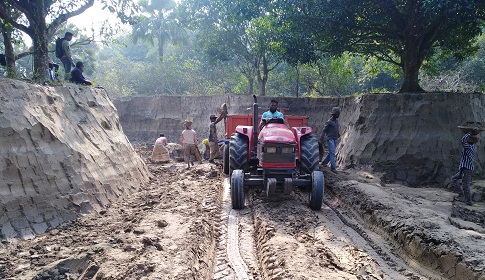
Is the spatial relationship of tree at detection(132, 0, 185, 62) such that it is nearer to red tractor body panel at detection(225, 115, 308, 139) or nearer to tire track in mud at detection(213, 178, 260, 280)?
red tractor body panel at detection(225, 115, 308, 139)

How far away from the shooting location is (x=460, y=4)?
8656mm

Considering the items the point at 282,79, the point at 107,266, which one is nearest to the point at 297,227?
the point at 107,266

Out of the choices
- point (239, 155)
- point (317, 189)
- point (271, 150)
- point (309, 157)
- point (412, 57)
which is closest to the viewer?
point (317, 189)

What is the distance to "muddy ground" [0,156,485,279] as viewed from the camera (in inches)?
165

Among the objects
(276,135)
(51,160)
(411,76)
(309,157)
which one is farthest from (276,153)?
(411,76)

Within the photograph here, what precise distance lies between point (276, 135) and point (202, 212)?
2034mm

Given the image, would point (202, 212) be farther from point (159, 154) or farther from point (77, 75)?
point (159, 154)

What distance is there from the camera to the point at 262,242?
16.9ft

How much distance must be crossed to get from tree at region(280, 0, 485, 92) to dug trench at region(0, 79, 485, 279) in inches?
79.2

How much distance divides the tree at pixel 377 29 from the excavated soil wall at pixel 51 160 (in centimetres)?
740

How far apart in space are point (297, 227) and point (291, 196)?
72.4 inches

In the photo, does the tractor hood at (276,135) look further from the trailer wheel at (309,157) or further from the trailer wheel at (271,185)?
the trailer wheel at (271,185)

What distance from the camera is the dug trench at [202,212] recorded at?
4340 millimetres

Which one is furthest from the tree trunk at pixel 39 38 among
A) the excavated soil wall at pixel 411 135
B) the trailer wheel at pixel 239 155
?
the excavated soil wall at pixel 411 135
